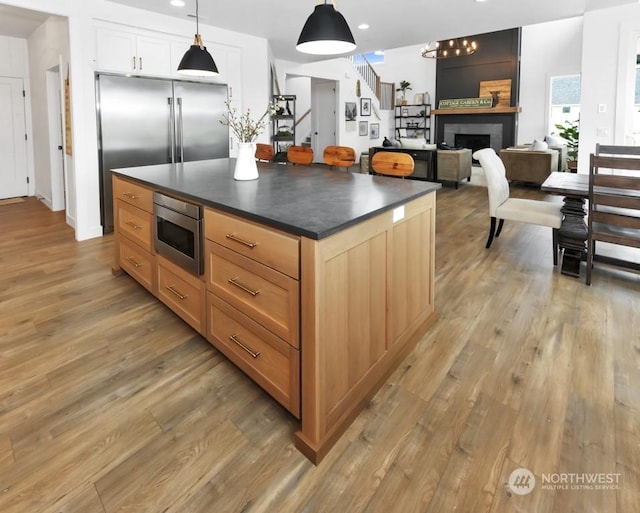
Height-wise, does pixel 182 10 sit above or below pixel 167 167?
above

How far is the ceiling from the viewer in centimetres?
468

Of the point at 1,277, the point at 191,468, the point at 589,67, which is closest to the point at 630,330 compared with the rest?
the point at 191,468

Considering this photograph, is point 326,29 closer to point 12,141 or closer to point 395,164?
point 395,164

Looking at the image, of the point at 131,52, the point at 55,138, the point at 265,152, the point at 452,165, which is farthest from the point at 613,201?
the point at 55,138

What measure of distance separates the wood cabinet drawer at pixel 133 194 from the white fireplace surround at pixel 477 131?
36.3 ft

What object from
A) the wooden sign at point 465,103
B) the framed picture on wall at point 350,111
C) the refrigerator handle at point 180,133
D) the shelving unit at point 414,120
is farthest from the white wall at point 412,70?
the refrigerator handle at point 180,133

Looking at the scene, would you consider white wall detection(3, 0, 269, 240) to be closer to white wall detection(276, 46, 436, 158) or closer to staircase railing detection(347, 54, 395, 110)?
white wall detection(276, 46, 436, 158)

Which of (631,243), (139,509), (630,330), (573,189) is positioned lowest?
(139,509)

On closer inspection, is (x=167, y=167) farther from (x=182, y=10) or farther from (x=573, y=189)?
(x=573, y=189)

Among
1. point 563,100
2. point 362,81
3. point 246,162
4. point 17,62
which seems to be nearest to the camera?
point 246,162

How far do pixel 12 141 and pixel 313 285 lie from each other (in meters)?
7.46

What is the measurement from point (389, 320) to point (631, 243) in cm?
216

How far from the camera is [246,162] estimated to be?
262 cm

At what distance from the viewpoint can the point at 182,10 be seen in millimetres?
4852
